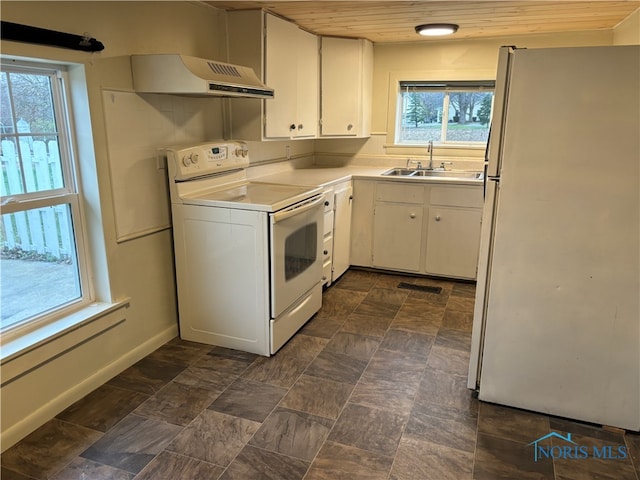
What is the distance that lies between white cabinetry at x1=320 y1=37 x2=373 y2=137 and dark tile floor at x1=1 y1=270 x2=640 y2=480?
214cm

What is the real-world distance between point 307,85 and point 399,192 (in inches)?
47.1

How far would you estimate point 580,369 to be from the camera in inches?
84.3

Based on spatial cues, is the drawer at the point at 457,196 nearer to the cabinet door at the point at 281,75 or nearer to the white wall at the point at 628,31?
the cabinet door at the point at 281,75

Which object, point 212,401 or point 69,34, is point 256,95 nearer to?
point 69,34

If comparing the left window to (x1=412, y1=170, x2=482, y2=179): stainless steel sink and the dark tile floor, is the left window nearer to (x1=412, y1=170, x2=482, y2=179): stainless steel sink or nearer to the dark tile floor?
the dark tile floor

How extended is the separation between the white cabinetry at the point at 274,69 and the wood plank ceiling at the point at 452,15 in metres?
0.09

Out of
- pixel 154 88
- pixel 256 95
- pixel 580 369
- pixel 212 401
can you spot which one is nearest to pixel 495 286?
pixel 580 369

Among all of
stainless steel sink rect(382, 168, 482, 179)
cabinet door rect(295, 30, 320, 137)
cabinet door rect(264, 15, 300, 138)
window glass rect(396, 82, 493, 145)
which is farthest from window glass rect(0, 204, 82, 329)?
window glass rect(396, 82, 493, 145)

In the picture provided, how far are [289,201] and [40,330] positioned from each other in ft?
4.68

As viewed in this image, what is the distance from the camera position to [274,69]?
3.28m

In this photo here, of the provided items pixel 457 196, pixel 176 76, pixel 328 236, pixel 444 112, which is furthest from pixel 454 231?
pixel 176 76

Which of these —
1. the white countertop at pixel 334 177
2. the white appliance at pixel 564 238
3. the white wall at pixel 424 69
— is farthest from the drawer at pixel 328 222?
the white appliance at pixel 564 238

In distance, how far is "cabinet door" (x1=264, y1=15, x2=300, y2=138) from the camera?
3.20 meters

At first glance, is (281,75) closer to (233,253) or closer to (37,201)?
(233,253)
